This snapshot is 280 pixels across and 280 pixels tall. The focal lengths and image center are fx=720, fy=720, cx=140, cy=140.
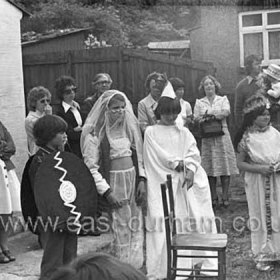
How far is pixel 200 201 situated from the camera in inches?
241

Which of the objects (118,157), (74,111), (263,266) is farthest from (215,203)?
(118,157)

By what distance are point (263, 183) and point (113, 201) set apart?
1287 millimetres

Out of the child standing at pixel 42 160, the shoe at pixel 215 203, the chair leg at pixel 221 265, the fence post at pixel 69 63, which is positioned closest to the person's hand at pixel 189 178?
the chair leg at pixel 221 265

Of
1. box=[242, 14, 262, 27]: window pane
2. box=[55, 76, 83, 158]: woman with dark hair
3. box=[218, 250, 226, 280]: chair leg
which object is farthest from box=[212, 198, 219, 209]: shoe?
box=[242, 14, 262, 27]: window pane

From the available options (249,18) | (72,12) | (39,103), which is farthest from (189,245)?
(72,12)

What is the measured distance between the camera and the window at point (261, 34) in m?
14.1

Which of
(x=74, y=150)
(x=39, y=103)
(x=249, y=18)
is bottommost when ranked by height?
(x=74, y=150)

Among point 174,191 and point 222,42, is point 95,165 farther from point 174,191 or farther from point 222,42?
point 222,42

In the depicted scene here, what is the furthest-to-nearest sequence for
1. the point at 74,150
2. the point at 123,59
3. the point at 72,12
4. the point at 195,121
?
the point at 72,12
the point at 123,59
the point at 195,121
the point at 74,150

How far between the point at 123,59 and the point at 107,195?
5.29 m

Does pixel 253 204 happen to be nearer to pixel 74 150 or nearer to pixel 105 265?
pixel 74 150

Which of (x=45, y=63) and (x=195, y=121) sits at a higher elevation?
(x=45, y=63)

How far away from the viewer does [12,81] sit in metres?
8.02

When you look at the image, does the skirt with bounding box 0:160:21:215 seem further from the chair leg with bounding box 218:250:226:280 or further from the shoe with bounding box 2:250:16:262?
the chair leg with bounding box 218:250:226:280
